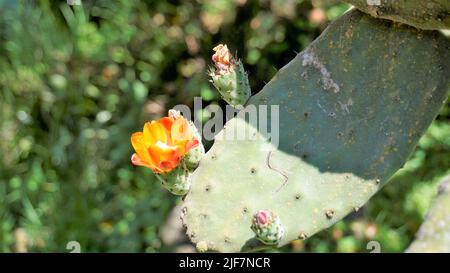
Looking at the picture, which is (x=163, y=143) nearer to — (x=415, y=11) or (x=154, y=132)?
(x=154, y=132)

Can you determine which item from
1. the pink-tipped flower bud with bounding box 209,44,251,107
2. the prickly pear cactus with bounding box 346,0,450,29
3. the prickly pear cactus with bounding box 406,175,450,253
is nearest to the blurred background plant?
the pink-tipped flower bud with bounding box 209,44,251,107

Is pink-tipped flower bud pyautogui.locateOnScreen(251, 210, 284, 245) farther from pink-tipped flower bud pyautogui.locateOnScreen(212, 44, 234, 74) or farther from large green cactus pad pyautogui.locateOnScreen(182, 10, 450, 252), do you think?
pink-tipped flower bud pyautogui.locateOnScreen(212, 44, 234, 74)

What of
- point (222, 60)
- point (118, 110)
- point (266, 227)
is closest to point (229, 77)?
point (222, 60)

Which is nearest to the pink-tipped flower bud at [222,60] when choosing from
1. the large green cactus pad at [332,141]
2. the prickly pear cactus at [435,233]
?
the large green cactus pad at [332,141]

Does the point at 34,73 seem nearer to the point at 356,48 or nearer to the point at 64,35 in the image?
the point at 64,35

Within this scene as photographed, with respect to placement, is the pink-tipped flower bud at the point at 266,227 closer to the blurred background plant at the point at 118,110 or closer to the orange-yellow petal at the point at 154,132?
the orange-yellow petal at the point at 154,132

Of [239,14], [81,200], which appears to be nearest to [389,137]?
[239,14]
